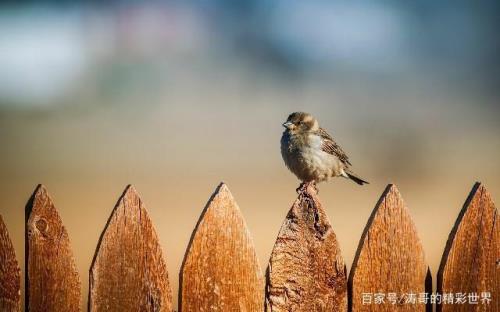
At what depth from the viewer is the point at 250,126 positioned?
435 inches

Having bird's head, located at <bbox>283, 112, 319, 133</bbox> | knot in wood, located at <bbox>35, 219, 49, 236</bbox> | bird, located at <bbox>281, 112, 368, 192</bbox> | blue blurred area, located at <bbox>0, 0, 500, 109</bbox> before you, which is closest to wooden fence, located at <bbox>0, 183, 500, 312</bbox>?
knot in wood, located at <bbox>35, 219, 49, 236</bbox>

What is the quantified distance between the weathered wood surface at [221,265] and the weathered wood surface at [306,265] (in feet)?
0.21

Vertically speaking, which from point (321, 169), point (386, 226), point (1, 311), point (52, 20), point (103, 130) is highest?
point (52, 20)

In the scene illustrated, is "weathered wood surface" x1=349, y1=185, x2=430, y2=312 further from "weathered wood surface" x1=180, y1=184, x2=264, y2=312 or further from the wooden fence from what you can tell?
"weathered wood surface" x1=180, y1=184, x2=264, y2=312

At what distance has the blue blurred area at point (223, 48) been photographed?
1173 cm

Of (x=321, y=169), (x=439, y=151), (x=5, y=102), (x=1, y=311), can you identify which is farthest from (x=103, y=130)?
(x=1, y=311)

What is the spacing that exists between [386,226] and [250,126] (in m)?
8.52

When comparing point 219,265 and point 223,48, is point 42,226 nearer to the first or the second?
point 219,265

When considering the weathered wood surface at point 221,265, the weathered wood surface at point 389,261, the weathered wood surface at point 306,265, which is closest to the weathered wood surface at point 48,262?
the weathered wood surface at point 221,265

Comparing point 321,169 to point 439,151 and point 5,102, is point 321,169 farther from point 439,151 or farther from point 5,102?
point 5,102

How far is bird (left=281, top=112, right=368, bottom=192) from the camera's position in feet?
16.8

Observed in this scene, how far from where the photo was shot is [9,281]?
97.3 inches

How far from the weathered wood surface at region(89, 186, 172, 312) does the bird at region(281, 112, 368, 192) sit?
2.63m

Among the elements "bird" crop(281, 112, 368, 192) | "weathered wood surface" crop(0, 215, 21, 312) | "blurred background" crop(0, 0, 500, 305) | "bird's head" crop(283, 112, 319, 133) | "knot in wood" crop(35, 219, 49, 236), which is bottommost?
"weathered wood surface" crop(0, 215, 21, 312)
